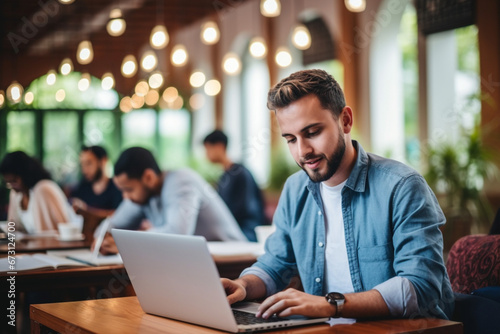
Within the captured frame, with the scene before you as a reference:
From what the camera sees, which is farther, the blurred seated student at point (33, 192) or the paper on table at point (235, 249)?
the blurred seated student at point (33, 192)

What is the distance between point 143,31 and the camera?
43.7 feet

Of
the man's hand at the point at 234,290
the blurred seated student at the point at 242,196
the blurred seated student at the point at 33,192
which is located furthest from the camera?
the blurred seated student at the point at 242,196

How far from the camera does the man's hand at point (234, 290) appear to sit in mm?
1891

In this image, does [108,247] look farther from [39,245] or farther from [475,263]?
[475,263]

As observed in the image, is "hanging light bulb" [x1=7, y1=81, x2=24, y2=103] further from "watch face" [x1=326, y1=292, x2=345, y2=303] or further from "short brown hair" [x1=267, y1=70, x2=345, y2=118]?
"watch face" [x1=326, y1=292, x2=345, y2=303]

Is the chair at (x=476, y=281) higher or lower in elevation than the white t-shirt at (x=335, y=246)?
lower

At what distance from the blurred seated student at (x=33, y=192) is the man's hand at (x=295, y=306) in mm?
3363

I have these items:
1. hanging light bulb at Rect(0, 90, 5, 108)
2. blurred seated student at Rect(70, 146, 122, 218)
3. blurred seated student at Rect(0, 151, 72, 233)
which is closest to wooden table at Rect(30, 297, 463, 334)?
blurred seated student at Rect(0, 151, 72, 233)

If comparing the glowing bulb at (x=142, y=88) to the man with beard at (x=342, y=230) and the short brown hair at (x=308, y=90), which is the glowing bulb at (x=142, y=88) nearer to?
the man with beard at (x=342, y=230)

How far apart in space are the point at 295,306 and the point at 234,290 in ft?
1.19

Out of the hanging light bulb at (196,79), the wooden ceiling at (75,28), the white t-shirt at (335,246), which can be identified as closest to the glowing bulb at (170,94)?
the wooden ceiling at (75,28)

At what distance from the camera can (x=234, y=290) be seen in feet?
6.33

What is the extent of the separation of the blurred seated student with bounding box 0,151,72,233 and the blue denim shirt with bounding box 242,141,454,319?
111 inches

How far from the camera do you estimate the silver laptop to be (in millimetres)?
1518
